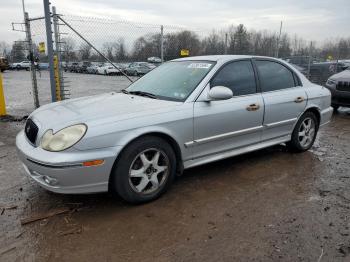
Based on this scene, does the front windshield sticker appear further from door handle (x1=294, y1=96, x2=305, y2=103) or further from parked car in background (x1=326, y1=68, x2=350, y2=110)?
parked car in background (x1=326, y1=68, x2=350, y2=110)

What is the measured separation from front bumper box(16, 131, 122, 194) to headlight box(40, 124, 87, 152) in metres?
0.06

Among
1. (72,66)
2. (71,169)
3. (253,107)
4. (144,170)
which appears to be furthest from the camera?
(72,66)

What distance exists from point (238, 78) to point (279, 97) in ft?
2.50

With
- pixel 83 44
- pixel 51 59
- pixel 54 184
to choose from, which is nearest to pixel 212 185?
pixel 54 184

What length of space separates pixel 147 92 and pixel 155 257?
2.13 metres

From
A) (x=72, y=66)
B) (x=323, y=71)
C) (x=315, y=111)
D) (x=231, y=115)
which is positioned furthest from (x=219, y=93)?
(x=72, y=66)

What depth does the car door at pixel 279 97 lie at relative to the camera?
4.52m

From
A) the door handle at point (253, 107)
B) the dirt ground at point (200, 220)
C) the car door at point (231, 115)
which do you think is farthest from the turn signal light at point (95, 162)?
the door handle at point (253, 107)

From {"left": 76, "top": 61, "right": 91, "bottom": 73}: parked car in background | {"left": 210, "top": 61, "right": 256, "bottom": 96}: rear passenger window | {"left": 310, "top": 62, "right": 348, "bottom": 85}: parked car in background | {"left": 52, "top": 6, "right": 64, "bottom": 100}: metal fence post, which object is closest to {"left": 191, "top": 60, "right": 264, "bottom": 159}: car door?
{"left": 210, "top": 61, "right": 256, "bottom": 96}: rear passenger window

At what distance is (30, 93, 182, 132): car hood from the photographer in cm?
320

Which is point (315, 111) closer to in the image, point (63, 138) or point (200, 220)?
point (200, 220)

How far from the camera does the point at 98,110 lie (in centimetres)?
343

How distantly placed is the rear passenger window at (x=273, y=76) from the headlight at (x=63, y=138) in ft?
8.49

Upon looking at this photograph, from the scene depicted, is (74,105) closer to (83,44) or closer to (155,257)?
(155,257)
